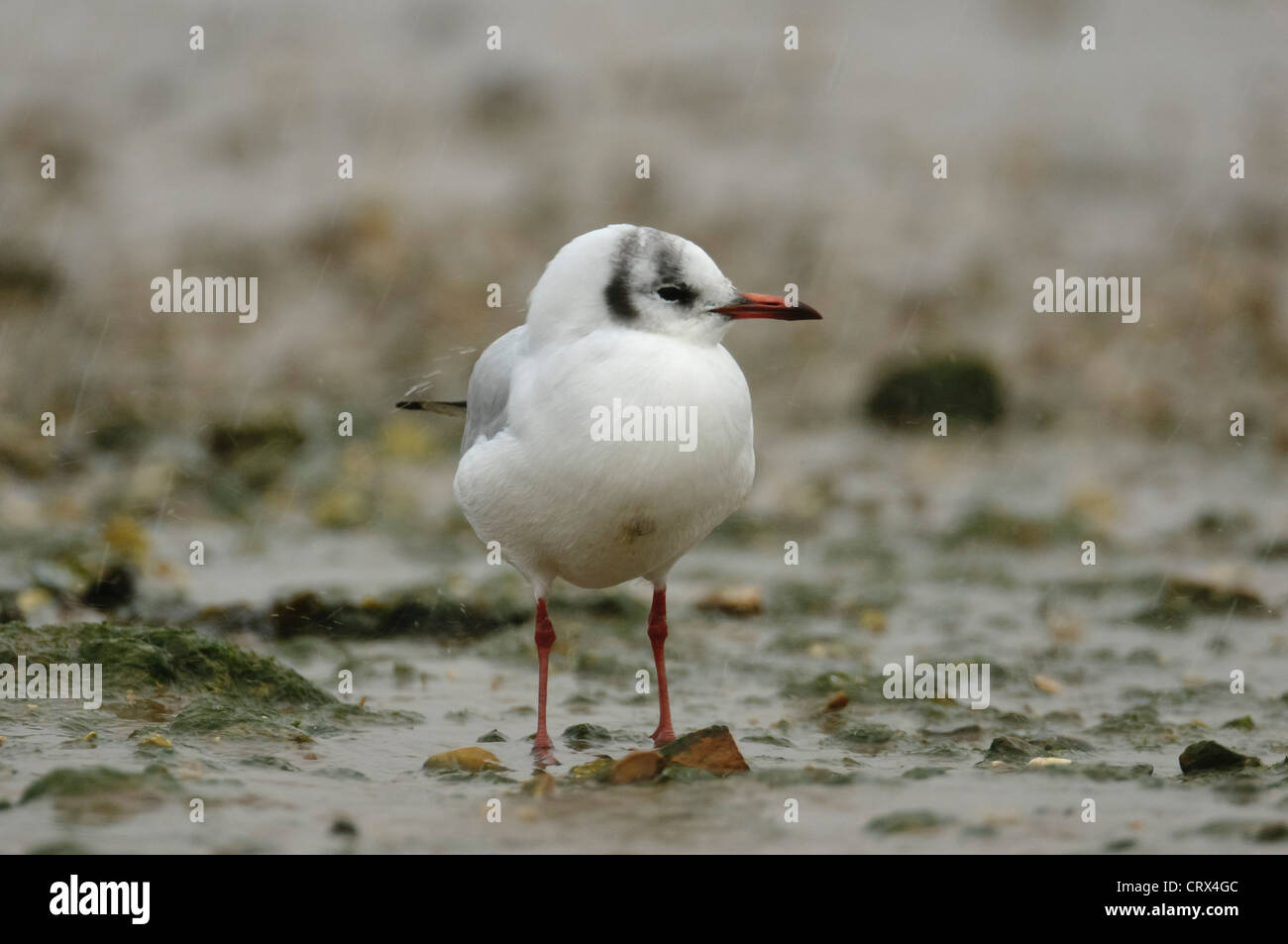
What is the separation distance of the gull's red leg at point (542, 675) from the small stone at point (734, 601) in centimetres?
197

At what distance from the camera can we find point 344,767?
18.5ft

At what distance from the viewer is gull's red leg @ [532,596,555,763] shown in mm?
6031

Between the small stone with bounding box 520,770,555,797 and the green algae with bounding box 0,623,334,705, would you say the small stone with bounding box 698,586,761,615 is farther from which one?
the small stone with bounding box 520,770,555,797

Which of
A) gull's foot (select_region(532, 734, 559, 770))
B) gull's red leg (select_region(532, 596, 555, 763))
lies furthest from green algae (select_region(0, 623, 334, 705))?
gull's foot (select_region(532, 734, 559, 770))

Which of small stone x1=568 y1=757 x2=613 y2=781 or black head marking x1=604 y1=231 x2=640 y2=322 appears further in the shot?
black head marking x1=604 y1=231 x2=640 y2=322

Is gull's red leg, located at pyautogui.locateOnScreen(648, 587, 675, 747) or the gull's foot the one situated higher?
gull's red leg, located at pyautogui.locateOnScreen(648, 587, 675, 747)

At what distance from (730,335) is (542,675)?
7708 mm

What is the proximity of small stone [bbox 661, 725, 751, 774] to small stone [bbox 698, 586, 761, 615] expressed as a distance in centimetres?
285

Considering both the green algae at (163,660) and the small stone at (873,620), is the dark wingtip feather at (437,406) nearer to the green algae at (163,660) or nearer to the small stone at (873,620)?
the green algae at (163,660)

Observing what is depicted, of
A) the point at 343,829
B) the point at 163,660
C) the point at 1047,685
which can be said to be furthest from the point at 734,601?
the point at 343,829

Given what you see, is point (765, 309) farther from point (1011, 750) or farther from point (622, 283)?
point (1011, 750)

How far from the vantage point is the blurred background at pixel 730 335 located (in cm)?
921

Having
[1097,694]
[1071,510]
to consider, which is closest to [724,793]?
[1097,694]

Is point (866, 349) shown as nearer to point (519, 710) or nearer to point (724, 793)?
point (519, 710)
